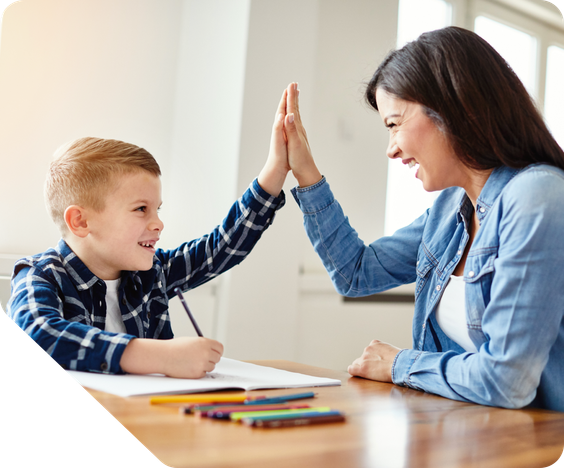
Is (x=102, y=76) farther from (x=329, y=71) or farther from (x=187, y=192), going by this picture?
(x=329, y=71)

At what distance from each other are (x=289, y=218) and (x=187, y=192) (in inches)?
17.7

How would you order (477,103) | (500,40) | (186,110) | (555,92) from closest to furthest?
(477,103) < (186,110) < (500,40) < (555,92)

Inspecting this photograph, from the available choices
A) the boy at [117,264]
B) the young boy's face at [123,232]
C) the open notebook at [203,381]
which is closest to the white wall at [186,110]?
the boy at [117,264]

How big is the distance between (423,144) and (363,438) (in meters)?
0.66

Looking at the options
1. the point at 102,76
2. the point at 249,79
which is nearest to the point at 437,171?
the point at 249,79

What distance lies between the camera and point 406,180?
3336 mm

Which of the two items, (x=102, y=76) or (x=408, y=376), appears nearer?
(x=408, y=376)

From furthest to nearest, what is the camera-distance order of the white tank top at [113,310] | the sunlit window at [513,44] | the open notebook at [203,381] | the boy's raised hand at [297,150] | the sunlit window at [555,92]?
the sunlit window at [555,92] < the sunlit window at [513,44] < the boy's raised hand at [297,150] < the white tank top at [113,310] < the open notebook at [203,381]

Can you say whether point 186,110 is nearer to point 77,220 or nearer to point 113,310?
point 77,220

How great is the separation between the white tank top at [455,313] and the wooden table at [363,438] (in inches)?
9.5

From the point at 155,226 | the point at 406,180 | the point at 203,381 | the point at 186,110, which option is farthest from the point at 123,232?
the point at 406,180

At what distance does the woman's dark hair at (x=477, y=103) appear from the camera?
0.97 meters

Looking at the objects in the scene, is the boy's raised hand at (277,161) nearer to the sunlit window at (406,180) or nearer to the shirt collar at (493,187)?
the shirt collar at (493,187)

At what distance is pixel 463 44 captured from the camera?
100cm
